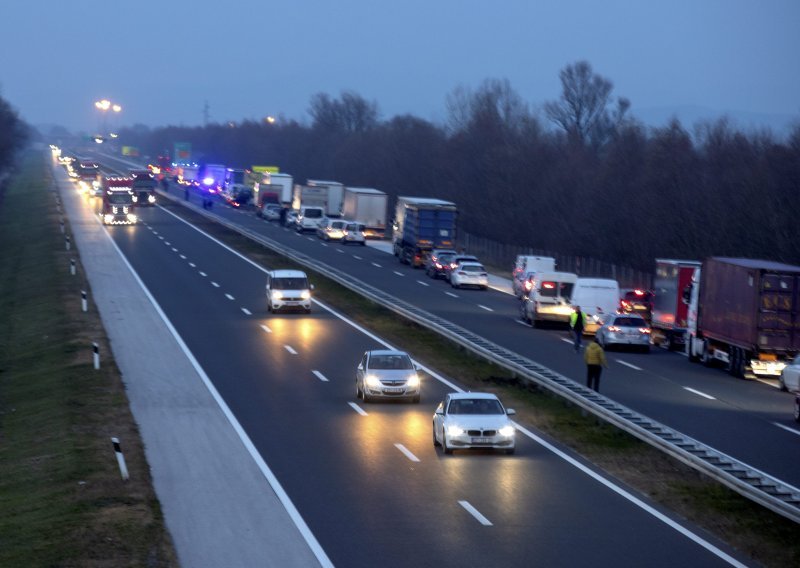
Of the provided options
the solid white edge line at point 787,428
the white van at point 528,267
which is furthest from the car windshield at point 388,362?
the white van at point 528,267

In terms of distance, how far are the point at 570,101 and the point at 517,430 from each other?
356 feet

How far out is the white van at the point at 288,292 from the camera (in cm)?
5069

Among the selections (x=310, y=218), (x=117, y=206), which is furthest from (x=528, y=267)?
(x=117, y=206)

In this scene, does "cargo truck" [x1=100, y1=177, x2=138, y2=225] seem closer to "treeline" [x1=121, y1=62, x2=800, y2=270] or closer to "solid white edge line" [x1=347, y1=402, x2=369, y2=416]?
"treeline" [x1=121, y1=62, x2=800, y2=270]

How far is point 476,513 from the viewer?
20109mm

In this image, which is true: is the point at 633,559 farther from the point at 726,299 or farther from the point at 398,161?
the point at 398,161

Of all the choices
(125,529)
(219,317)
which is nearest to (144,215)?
(219,317)

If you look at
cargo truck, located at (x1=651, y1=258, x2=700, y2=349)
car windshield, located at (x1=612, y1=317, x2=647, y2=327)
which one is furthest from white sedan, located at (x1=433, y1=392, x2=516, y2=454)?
cargo truck, located at (x1=651, y1=258, x2=700, y2=349)

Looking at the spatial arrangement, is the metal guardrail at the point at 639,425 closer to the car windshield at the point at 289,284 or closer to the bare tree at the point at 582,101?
the car windshield at the point at 289,284

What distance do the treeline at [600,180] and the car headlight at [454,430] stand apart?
3479 centimetres

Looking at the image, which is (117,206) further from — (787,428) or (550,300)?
(787,428)

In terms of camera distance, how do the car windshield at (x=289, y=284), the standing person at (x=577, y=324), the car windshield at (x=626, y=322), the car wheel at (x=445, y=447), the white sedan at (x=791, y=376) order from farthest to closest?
the car windshield at (x=289, y=284) → the car windshield at (x=626, y=322) → the standing person at (x=577, y=324) → the white sedan at (x=791, y=376) → the car wheel at (x=445, y=447)

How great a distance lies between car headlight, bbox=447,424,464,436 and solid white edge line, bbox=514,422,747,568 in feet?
7.03

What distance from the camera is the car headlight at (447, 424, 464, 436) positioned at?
25172 millimetres
